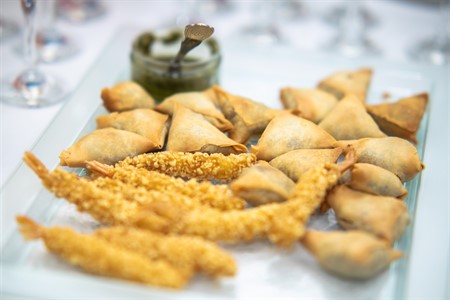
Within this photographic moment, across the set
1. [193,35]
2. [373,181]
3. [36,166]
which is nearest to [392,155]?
[373,181]

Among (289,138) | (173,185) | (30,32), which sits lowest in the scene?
(173,185)

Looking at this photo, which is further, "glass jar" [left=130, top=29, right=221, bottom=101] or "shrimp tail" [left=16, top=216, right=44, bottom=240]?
"glass jar" [left=130, top=29, right=221, bottom=101]

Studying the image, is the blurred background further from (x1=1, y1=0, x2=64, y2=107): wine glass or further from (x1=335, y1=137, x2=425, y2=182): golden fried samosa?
(x1=335, y1=137, x2=425, y2=182): golden fried samosa

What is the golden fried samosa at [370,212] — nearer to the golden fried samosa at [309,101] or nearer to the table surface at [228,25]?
the golden fried samosa at [309,101]

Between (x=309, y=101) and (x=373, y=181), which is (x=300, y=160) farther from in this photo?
(x=309, y=101)

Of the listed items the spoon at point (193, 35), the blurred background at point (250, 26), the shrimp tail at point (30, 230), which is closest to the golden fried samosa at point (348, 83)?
the blurred background at point (250, 26)

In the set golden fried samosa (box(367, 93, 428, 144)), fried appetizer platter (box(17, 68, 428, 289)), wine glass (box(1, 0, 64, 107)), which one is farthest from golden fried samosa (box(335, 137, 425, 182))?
wine glass (box(1, 0, 64, 107))
